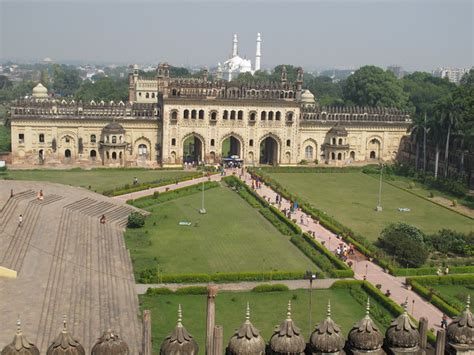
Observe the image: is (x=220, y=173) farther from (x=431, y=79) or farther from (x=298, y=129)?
(x=431, y=79)

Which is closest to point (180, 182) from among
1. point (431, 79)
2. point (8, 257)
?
point (8, 257)

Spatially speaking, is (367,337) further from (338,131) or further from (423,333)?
(338,131)

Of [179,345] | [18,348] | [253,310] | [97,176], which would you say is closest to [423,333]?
[179,345]

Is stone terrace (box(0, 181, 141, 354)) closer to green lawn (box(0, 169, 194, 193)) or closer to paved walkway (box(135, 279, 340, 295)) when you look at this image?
paved walkway (box(135, 279, 340, 295))

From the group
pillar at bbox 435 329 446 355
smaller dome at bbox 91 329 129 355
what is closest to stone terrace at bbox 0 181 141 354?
smaller dome at bbox 91 329 129 355

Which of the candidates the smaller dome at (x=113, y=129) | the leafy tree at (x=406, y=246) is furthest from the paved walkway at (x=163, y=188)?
the leafy tree at (x=406, y=246)
